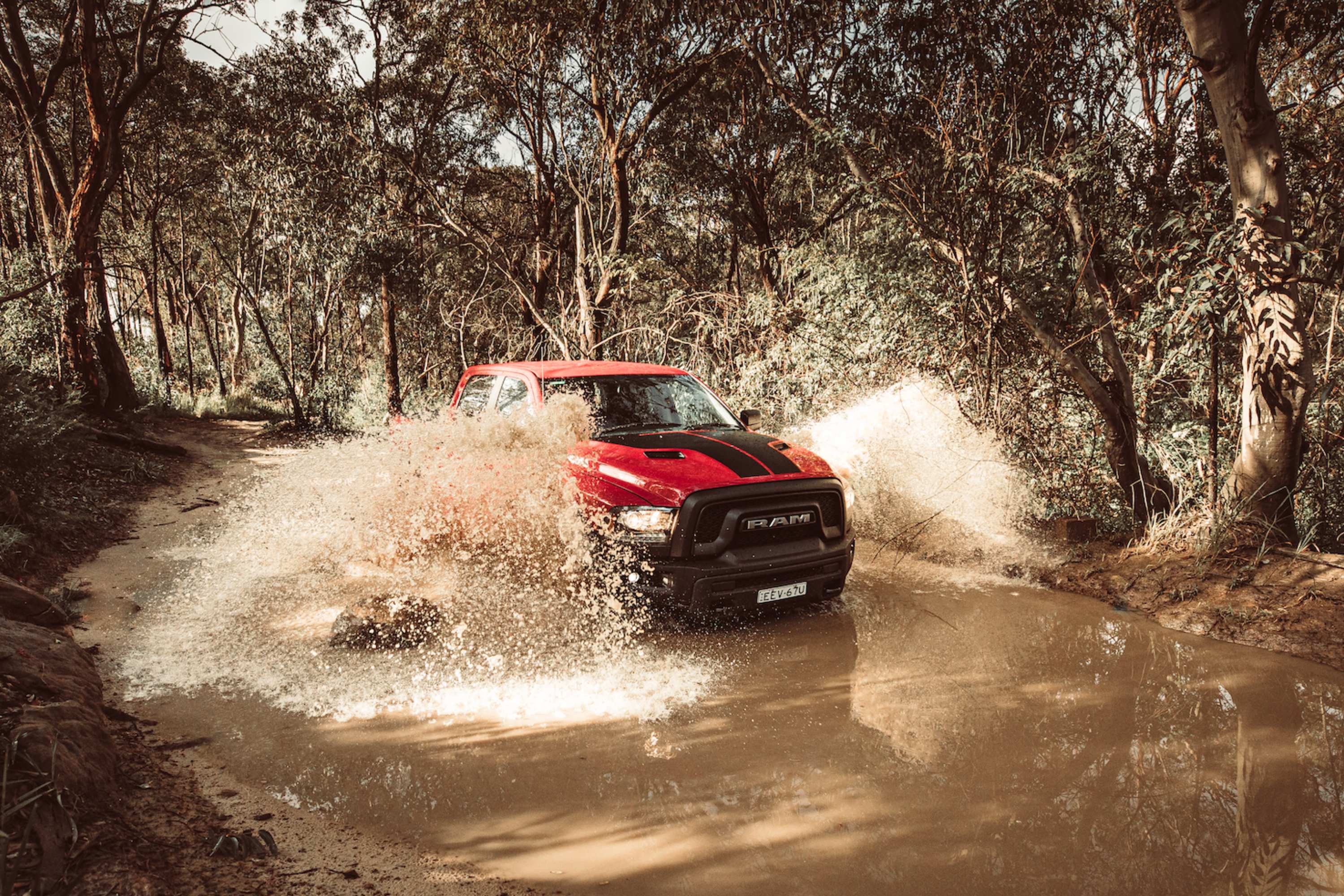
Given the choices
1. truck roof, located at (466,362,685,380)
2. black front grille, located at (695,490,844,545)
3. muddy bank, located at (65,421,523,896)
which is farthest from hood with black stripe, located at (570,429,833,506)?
muddy bank, located at (65,421,523,896)

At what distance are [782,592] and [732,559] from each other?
459 mm

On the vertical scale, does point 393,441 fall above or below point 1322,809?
above

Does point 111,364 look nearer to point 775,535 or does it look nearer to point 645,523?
point 645,523

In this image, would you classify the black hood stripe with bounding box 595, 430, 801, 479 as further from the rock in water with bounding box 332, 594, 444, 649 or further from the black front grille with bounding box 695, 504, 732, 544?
the rock in water with bounding box 332, 594, 444, 649

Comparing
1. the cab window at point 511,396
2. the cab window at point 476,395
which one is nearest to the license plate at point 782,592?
the cab window at point 511,396

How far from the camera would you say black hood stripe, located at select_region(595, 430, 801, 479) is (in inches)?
200

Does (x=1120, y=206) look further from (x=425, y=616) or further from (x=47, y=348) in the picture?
(x=47, y=348)

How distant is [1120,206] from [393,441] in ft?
24.4

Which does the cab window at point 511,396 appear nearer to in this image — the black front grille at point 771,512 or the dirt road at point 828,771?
the black front grille at point 771,512

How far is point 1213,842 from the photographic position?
3039mm

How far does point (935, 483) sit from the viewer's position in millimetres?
7867

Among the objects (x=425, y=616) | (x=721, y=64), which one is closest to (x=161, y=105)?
(x=721, y=64)

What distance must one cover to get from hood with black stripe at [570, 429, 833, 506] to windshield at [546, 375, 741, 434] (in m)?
0.27

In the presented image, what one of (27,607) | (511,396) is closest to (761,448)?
(511,396)
